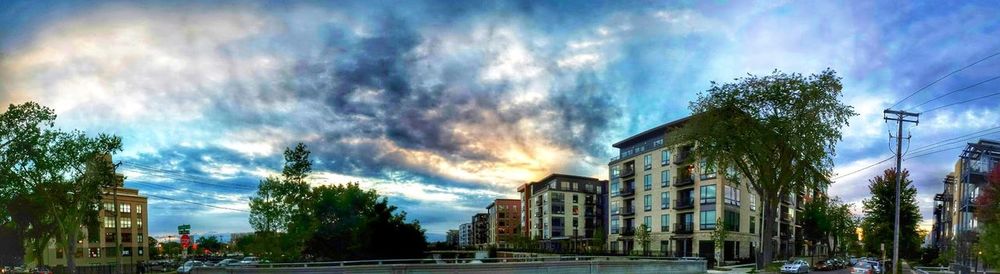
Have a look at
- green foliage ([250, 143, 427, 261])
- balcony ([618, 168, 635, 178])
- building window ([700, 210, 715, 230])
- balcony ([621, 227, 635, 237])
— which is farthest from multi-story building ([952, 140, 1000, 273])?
green foliage ([250, 143, 427, 261])

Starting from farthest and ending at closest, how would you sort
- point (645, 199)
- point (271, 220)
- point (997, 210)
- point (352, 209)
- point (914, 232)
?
point (645, 199), point (914, 232), point (352, 209), point (271, 220), point (997, 210)

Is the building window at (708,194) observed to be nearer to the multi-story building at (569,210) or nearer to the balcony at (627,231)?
the balcony at (627,231)

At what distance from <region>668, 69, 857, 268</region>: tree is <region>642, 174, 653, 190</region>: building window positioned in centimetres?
4271

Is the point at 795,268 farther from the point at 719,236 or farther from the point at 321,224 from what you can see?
the point at 321,224

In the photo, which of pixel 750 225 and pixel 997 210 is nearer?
pixel 997 210

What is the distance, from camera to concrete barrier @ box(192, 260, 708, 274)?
32.1m

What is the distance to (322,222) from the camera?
6253 cm

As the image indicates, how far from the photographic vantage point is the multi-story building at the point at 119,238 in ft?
354

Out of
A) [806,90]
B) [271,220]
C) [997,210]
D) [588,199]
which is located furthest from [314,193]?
[588,199]

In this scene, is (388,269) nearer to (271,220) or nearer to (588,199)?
(271,220)

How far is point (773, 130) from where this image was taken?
47312 millimetres

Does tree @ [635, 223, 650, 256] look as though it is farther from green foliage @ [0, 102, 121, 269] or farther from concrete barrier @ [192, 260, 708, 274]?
green foliage @ [0, 102, 121, 269]

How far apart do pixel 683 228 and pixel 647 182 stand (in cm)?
1103

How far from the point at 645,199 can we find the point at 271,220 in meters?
61.8
